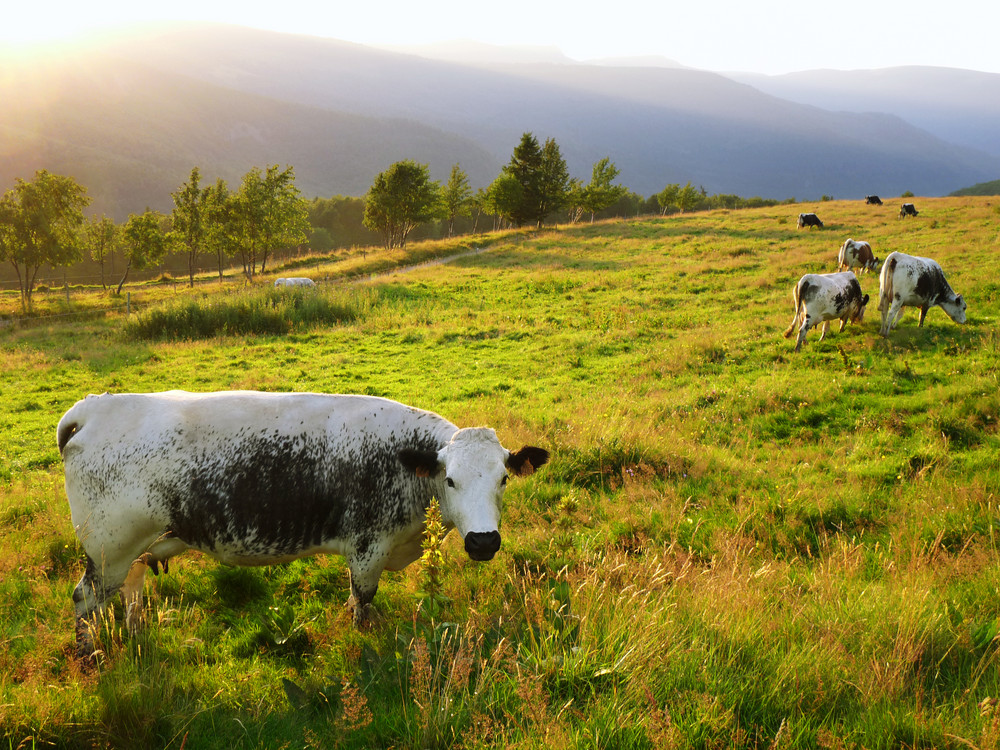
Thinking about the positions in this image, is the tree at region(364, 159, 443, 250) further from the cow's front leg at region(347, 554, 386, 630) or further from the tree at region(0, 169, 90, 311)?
the cow's front leg at region(347, 554, 386, 630)

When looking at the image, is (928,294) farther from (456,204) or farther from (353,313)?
(456,204)

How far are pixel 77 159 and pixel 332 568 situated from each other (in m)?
200

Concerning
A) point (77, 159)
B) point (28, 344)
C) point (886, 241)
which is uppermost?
point (77, 159)

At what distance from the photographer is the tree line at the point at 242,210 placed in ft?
124

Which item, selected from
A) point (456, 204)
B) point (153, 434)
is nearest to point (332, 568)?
point (153, 434)

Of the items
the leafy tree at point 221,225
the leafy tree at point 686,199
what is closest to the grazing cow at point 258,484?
the leafy tree at point 221,225

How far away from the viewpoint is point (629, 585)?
4.09 meters

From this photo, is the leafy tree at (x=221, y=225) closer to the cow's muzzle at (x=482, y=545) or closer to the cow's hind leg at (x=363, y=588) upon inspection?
the cow's hind leg at (x=363, y=588)

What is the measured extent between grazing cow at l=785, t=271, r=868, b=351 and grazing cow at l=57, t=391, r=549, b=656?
473 inches

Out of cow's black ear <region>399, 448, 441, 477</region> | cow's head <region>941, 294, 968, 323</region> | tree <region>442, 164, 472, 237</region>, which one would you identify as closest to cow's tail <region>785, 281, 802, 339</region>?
cow's head <region>941, 294, 968, 323</region>

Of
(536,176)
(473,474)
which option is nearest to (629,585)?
(473,474)

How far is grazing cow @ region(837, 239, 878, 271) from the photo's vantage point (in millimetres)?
22250

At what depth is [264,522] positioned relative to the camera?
451 cm

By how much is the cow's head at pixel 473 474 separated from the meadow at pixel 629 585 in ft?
1.76
